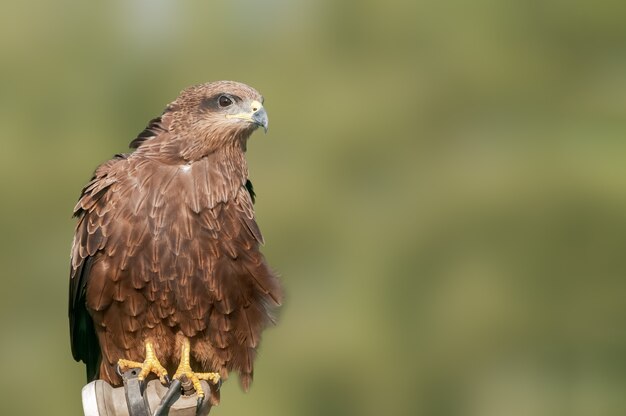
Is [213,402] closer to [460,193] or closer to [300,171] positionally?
[300,171]

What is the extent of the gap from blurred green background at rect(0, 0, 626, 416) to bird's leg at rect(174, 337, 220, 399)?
17.2 feet

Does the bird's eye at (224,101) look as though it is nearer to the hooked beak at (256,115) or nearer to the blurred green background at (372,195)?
the hooked beak at (256,115)

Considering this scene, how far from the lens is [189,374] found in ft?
11.9

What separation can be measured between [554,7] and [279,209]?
4.84 metres

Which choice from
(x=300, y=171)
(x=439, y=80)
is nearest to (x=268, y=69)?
(x=300, y=171)

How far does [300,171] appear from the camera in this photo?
970 cm

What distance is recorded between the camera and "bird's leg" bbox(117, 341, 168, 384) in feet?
12.1

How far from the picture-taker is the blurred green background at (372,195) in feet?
30.8

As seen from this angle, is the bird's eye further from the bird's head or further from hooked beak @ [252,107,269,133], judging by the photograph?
hooked beak @ [252,107,269,133]

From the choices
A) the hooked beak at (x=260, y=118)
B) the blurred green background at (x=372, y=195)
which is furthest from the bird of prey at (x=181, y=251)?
the blurred green background at (x=372, y=195)

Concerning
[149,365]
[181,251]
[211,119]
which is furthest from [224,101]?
[149,365]

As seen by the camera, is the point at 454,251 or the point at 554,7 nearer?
the point at 454,251

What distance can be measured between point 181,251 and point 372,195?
714 centimetres

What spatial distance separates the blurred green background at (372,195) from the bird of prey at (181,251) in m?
5.20
